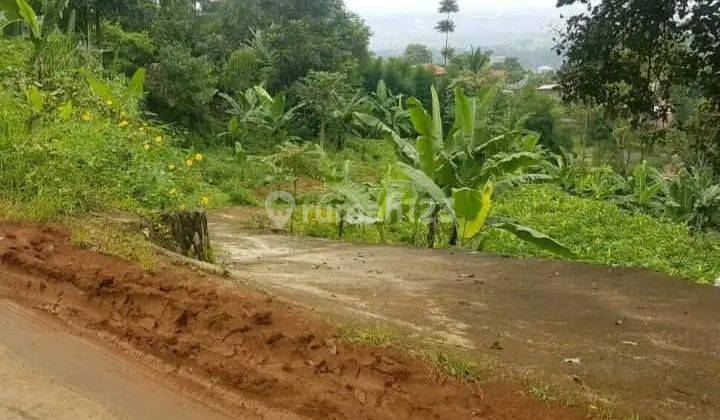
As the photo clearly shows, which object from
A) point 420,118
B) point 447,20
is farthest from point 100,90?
point 447,20

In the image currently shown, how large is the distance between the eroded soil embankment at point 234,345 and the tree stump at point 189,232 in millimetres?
1035

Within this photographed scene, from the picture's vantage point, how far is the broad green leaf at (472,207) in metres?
7.89

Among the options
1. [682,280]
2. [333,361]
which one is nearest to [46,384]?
[333,361]

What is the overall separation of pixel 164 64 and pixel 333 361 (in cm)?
1747

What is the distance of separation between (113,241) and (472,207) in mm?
5044

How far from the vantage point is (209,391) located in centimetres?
306

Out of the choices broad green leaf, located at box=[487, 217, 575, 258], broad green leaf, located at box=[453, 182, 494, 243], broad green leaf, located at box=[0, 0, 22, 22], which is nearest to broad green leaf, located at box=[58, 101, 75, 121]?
broad green leaf, located at box=[0, 0, 22, 22]

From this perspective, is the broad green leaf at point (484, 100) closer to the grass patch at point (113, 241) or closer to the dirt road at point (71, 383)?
the grass patch at point (113, 241)

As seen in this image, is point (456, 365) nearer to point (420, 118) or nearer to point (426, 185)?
point (426, 185)

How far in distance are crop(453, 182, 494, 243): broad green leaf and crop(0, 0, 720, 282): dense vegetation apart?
32mm

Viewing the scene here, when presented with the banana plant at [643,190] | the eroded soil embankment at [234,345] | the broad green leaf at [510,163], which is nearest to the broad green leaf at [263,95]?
the banana plant at [643,190]

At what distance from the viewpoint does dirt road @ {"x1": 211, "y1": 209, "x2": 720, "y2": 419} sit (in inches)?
133

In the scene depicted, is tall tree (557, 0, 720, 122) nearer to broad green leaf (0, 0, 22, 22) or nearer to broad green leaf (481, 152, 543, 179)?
broad green leaf (481, 152, 543, 179)

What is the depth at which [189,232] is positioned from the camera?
17.3 feet
